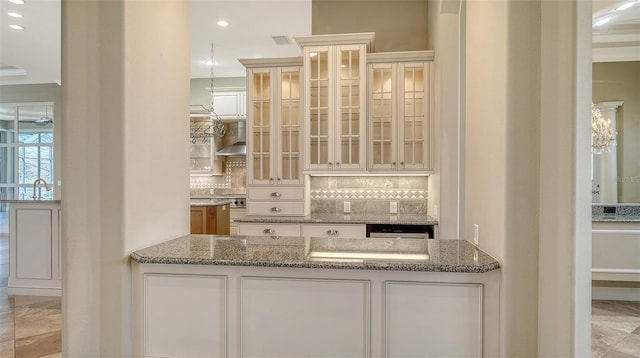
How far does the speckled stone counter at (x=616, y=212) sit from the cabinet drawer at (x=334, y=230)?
2.47 m

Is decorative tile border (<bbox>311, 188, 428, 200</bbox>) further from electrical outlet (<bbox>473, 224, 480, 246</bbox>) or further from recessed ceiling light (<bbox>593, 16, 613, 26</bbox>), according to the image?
recessed ceiling light (<bbox>593, 16, 613, 26</bbox>)

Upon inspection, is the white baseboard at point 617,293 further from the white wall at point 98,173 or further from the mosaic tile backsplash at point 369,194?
the white wall at point 98,173

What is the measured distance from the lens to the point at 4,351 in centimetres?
271

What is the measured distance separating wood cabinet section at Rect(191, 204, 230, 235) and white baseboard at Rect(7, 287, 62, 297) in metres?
1.85

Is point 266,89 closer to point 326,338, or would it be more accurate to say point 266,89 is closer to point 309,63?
point 309,63

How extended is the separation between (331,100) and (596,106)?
3.12m

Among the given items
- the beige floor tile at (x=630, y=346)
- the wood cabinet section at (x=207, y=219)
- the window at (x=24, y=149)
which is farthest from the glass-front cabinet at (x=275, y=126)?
the window at (x=24, y=149)

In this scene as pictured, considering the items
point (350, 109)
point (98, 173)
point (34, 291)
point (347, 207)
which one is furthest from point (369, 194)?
point (34, 291)

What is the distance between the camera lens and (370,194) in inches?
167

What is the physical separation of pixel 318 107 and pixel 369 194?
3.85 ft

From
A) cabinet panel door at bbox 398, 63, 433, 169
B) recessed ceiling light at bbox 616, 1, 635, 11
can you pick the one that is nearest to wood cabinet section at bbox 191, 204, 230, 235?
cabinet panel door at bbox 398, 63, 433, 169

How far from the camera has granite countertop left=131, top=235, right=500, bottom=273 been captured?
1.69 metres

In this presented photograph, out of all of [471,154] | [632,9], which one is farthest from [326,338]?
[632,9]

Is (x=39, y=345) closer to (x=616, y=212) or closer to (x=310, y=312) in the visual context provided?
(x=310, y=312)
